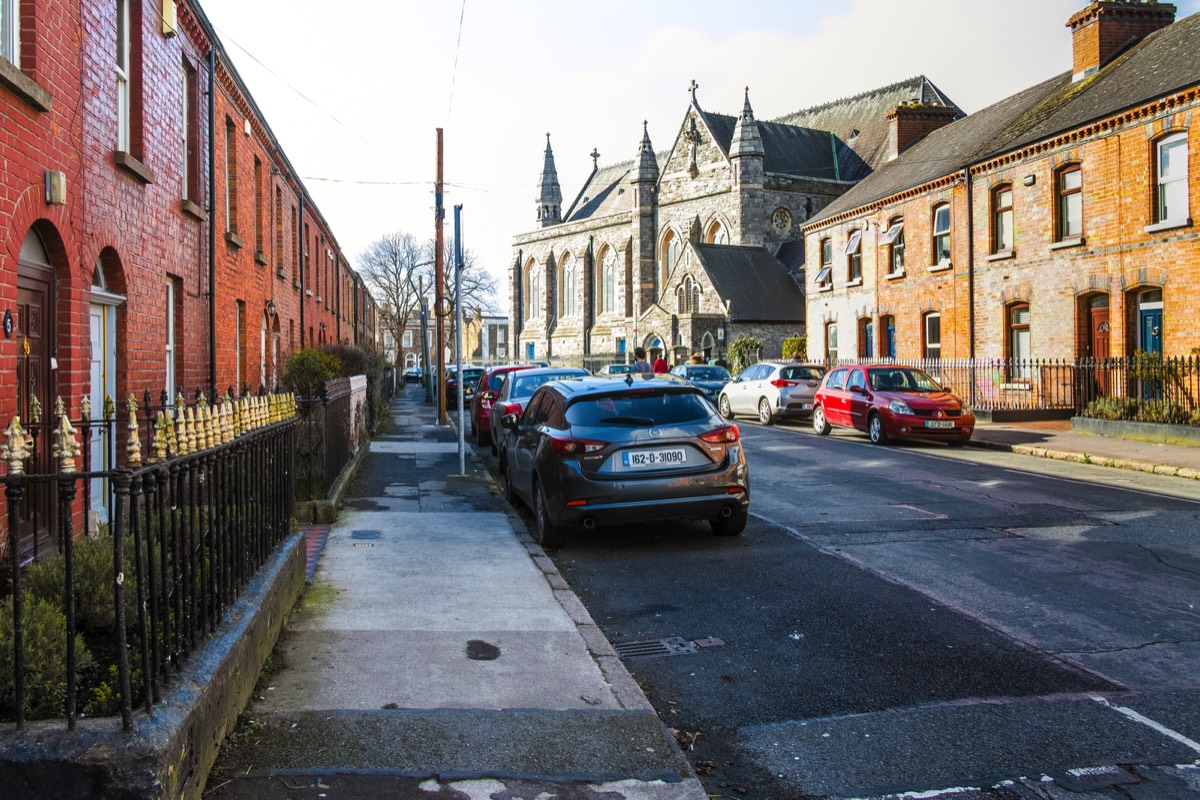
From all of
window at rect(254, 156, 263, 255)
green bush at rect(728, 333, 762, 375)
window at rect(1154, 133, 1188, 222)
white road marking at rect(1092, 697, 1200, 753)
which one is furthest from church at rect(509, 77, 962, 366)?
white road marking at rect(1092, 697, 1200, 753)

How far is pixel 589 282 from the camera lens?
242 ft

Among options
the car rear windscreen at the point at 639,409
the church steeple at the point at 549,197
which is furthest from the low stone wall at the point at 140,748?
the church steeple at the point at 549,197

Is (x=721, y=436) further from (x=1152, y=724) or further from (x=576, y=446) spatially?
(x=1152, y=724)

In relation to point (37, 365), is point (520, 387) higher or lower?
lower

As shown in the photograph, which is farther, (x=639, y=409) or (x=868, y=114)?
(x=868, y=114)

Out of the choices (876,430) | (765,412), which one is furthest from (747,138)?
(876,430)

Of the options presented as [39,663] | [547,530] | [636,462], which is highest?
[636,462]

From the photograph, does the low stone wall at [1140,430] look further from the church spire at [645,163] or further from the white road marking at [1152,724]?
the church spire at [645,163]

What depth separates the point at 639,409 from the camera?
8.68 metres

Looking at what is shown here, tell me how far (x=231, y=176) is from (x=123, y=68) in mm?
5579

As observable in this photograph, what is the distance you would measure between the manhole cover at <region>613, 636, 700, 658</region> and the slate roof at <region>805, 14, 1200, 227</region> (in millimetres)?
20050

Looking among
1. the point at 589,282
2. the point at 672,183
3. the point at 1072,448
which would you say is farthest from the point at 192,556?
the point at 589,282

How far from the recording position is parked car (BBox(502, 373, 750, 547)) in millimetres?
8289

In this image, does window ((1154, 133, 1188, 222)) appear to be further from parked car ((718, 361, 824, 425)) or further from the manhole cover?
the manhole cover
